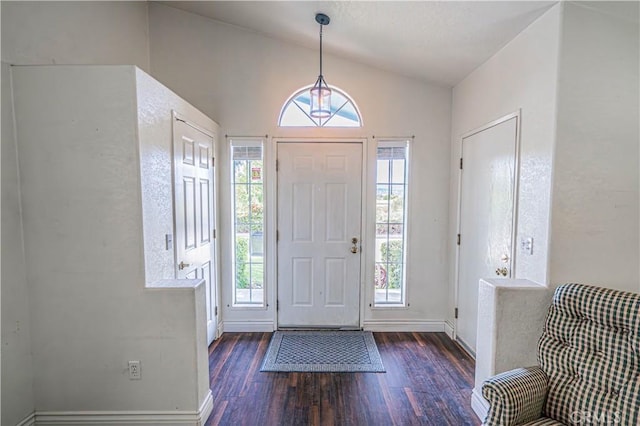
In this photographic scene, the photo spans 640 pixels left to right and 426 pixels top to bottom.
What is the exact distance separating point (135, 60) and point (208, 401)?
2.94m

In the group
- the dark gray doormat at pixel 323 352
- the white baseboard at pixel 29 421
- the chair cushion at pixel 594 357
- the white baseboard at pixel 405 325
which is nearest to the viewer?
the chair cushion at pixel 594 357

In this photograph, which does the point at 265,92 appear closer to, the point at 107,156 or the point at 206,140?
the point at 206,140

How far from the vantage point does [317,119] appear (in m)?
3.14

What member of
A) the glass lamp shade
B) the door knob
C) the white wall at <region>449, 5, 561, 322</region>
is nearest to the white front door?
the door knob

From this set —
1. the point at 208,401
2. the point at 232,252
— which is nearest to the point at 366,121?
the point at 232,252

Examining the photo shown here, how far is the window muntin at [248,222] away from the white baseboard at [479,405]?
6.76 ft

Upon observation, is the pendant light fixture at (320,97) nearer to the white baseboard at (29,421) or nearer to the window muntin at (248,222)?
the window muntin at (248,222)

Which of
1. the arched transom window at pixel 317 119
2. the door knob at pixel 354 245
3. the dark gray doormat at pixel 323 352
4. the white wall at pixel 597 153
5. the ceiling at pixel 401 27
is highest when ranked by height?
the ceiling at pixel 401 27

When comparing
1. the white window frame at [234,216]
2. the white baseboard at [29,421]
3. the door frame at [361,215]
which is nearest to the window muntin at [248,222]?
the white window frame at [234,216]

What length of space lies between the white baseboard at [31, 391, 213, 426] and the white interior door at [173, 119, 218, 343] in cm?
86

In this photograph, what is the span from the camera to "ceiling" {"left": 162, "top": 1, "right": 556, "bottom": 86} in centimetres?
194

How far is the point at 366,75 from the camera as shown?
3092 millimetres

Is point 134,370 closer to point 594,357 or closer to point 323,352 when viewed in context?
point 323,352

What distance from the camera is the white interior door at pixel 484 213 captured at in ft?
7.28
